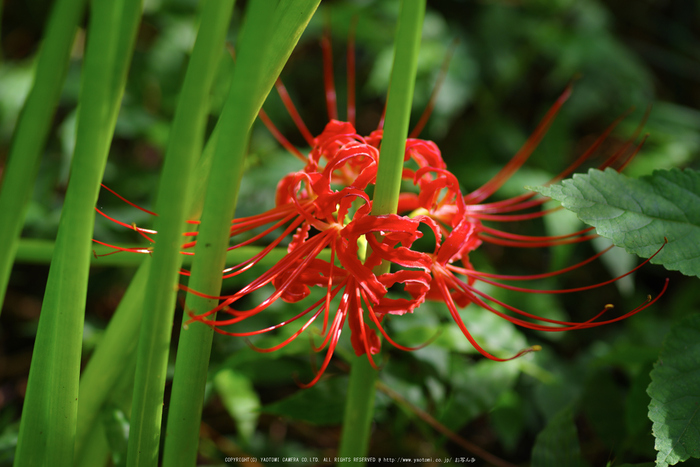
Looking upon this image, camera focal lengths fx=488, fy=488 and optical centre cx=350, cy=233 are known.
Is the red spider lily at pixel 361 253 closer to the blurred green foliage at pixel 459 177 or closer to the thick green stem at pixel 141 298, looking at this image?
the thick green stem at pixel 141 298

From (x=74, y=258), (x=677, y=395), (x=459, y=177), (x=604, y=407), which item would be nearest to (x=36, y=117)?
(x=74, y=258)

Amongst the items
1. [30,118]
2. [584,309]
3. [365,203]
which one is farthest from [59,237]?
[584,309]

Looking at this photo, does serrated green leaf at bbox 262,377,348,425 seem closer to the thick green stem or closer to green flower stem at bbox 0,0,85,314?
the thick green stem

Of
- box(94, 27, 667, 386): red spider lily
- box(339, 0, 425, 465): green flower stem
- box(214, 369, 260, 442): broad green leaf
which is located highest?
box(339, 0, 425, 465): green flower stem

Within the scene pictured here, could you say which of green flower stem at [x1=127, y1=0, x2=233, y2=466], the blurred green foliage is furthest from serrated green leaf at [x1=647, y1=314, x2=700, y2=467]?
green flower stem at [x1=127, y1=0, x2=233, y2=466]

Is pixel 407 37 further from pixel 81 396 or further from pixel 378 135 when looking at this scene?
pixel 81 396

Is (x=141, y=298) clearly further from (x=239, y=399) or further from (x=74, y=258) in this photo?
(x=239, y=399)
